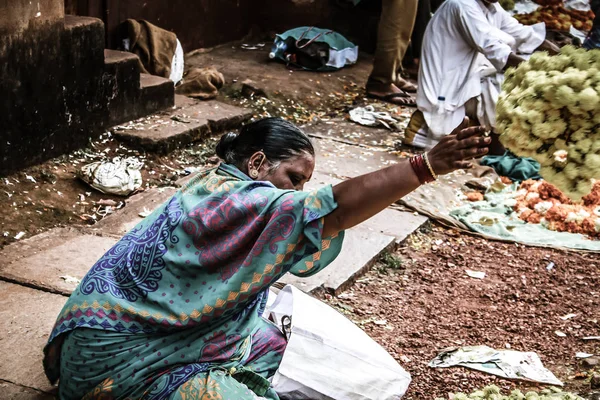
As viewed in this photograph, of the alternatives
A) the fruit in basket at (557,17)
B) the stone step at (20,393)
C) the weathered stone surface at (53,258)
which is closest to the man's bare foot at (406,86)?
the fruit in basket at (557,17)

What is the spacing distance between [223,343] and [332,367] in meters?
0.58

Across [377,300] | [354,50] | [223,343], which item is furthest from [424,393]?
[354,50]

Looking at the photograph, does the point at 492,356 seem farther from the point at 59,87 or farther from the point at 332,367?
the point at 59,87

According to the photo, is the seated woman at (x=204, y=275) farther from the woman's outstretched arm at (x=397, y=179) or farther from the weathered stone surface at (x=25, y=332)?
the weathered stone surface at (x=25, y=332)

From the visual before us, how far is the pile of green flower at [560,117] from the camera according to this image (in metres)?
2.18

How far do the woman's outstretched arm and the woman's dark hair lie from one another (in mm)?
431

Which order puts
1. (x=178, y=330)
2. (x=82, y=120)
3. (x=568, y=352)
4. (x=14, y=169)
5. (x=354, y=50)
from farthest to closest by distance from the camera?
(x=354, y=50) < (x=82, y=120) < (x=14, y=169) < (x=568, y=352) < (x=178, y=330)

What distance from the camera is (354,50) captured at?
9.30m

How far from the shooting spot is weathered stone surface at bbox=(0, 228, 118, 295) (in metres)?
3.67

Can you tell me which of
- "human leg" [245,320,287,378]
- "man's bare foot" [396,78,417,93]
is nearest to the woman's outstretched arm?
"human leg" [245,320,287,378]

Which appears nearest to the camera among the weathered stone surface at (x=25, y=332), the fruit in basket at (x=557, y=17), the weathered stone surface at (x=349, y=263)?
the weathered stone surface at (x=25, y=332)

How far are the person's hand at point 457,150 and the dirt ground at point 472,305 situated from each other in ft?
5.02

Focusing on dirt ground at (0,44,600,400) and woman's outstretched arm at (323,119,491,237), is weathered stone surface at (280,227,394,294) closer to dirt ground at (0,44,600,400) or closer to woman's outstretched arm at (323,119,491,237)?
dirt ground at (0,44,600,400)

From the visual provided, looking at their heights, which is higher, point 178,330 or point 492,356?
point 178,330
